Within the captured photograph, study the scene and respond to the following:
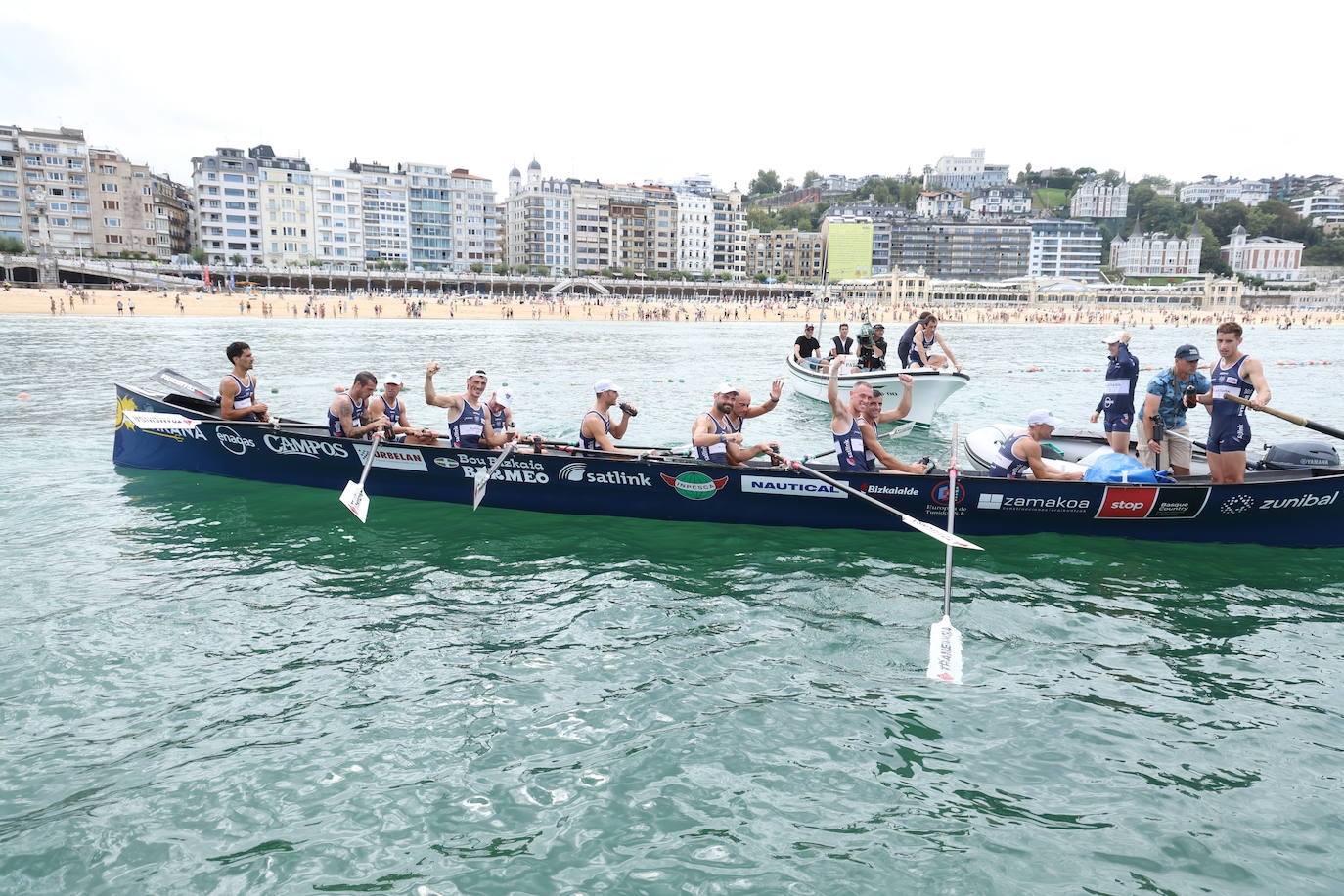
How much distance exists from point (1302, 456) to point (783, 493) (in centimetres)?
659

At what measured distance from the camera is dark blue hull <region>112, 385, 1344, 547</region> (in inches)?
375

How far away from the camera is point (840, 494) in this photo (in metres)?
10.2

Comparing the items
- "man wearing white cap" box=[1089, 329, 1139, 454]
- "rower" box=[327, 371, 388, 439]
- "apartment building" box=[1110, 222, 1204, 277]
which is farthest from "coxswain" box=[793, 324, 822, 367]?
"apartment building" box=[1110, 222, 1204, 277]

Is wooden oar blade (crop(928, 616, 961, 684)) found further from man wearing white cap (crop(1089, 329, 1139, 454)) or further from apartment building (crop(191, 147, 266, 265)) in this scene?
apartment building (crop(191, 147, 266, 265))

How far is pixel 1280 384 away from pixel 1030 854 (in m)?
35.3

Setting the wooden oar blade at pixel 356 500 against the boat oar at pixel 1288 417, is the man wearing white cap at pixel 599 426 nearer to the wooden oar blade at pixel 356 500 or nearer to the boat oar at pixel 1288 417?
the wooden oar blade at pixel 356 500

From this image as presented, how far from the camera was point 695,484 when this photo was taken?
1044 centimetres

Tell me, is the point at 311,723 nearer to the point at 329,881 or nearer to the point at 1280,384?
the point at 329,881

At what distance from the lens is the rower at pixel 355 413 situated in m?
11.4

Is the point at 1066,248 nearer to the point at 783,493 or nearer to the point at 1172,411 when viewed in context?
the point at 1172,411

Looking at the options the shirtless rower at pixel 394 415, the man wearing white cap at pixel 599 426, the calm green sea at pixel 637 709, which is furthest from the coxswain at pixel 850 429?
the shirtless rower at pixel 394 415

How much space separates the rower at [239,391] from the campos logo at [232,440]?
0.19m

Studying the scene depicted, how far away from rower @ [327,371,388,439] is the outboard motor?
38.8 feet

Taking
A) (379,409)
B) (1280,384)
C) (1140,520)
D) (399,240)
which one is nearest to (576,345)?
(1280,384)
